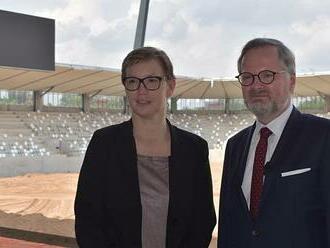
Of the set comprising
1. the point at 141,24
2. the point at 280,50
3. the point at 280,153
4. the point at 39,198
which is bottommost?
the point at 39,198

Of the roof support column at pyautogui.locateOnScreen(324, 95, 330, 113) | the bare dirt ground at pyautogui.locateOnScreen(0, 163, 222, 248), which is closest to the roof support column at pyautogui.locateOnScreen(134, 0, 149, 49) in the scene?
the bare dirt ground at pyautogui.locateOnScreen(0, 163, 222, 248)

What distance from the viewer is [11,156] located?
1672 centimetres

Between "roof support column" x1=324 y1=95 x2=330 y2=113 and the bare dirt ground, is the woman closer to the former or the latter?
the bare dirt ground

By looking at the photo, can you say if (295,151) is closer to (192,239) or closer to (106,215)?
(192,239)

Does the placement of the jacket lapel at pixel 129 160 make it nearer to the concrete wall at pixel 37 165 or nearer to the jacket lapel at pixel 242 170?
the jacket lapel at pixel 242 170

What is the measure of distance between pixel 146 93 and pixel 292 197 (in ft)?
1.64

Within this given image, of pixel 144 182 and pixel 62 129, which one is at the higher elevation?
pixel 144 182

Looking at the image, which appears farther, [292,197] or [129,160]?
[129,160]

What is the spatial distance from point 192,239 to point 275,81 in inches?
20.6

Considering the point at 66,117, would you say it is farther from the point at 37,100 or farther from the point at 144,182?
the point at 144,182

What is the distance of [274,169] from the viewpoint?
4.63 feet

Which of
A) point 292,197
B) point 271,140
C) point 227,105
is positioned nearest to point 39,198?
point 271,140

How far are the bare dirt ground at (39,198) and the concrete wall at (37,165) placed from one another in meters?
0.50

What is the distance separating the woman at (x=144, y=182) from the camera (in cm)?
147
